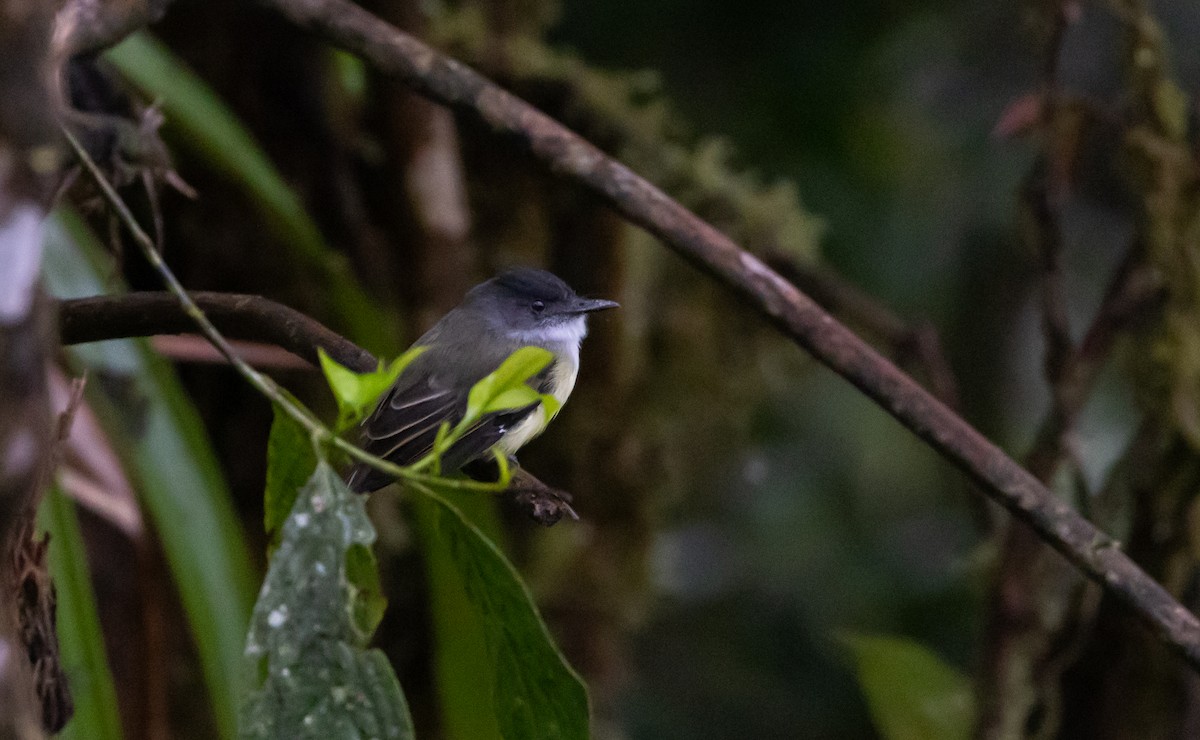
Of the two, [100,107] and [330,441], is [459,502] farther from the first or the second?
[330,441]

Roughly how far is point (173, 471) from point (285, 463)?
88 centimetres

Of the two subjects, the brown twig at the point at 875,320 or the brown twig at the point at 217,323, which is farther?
the brown twig at the point at 875,320

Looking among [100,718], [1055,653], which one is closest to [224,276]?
[100,718]

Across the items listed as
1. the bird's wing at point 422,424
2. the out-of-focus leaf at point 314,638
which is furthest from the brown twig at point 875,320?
the out-of-focus leaf at point 314,638

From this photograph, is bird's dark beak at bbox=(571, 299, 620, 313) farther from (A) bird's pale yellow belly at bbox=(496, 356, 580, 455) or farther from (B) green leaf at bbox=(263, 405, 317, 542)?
(B) green leaf at bbox=(263, 405, 317, 542)

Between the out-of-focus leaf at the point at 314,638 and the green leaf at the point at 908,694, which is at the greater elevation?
the out-of-focus leaf at the point at 314,638

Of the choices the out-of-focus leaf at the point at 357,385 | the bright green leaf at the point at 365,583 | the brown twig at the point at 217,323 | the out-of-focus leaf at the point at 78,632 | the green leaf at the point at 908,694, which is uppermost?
the out-of-focus leaf at the point at 357,385

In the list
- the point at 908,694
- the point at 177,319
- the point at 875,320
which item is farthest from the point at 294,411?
the point at 875,320

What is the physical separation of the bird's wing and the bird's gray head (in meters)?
0.32

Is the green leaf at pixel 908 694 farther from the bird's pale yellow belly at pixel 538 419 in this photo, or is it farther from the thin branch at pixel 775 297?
the thin branch at pixel 775 297

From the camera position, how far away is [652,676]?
156 inches

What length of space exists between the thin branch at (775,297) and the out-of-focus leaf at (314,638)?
752 mm

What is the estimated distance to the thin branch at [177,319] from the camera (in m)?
1.16

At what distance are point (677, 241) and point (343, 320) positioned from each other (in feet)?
2.87
